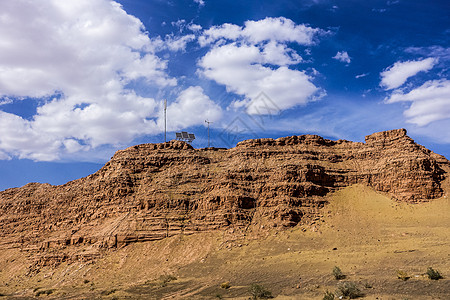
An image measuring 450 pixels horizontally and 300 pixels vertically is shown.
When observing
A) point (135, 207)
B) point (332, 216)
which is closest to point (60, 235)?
point (135, 207)

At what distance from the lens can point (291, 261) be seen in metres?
38.8

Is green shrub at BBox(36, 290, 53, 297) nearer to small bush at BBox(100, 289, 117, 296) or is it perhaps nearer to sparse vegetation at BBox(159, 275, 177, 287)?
small bush at BBox(100, 289, 117, 296)

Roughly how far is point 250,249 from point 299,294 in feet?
62.6

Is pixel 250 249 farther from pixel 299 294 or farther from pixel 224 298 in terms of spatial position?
pixel 299 294

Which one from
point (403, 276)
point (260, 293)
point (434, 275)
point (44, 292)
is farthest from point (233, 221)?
point (434, 275)

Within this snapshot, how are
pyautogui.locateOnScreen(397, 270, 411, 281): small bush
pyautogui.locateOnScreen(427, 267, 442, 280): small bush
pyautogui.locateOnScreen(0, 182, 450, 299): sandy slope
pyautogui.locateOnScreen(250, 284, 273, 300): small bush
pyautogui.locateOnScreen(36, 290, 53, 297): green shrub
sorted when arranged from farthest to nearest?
pyautogui.locateOnScreen(36, 290, 53, 297): green shrub
pyautogui.locateOnScreen(0, 182, 450, 299): sandy slope
pyautogui.locateOnScreen(250, 284, 273, 300): small bush
pyautogui.locateOnScreen(397, 270, 411, 281): small bush
pyautogui.locateOnScreen(427, 267, 442, 280): small bush

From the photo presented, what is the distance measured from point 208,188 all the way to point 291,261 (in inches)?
878

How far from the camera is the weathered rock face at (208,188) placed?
5278 centimetres

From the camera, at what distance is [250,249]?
45594 millimetres

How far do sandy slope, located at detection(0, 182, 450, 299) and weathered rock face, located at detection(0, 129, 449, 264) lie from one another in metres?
2.62

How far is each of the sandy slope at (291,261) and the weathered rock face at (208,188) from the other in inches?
103

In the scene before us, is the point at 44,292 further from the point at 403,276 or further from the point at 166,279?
the point at 403,276

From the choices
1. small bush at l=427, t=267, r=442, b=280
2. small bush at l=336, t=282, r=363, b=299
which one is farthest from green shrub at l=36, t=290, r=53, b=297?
small bush at l=427, t=267, r=442, b=280

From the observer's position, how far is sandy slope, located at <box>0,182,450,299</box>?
29016 mm
